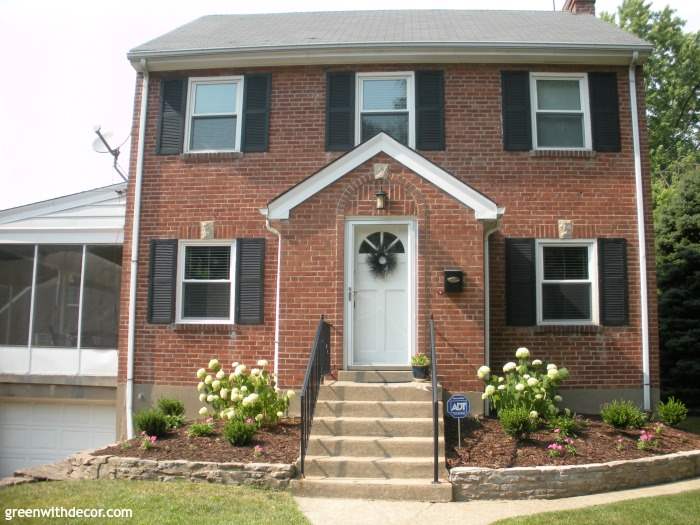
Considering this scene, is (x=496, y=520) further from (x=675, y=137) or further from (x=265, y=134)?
(x=675, y=137)

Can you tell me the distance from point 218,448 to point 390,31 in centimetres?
775

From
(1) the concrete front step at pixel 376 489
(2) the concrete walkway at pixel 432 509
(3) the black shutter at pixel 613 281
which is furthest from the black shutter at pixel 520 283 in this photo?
(1) the concrete front step at pixel 376 489

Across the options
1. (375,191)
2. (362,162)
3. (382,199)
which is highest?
(362,162)

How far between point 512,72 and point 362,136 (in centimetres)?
271

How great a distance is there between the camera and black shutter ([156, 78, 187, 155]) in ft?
32.0

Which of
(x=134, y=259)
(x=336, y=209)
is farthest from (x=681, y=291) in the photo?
(x=134, y=259)

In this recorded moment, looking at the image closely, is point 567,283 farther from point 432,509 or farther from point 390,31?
point 390,31

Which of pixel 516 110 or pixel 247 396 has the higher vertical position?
pixel 516 110

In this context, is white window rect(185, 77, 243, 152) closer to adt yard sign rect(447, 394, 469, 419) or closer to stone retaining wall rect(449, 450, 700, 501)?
adt yard sign rect(447, 394, 469, 419)

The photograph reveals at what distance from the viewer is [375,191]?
26.9 feet

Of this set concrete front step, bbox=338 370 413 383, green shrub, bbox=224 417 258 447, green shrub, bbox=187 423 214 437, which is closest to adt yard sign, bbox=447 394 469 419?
concrete front step, bbox=338 370 413 383

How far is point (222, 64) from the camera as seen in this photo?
9.71 m

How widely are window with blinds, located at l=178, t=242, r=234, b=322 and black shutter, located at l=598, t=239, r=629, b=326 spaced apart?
587 cm

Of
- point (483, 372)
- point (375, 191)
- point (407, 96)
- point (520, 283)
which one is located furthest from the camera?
point (407, 96)
